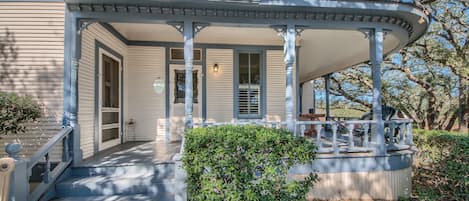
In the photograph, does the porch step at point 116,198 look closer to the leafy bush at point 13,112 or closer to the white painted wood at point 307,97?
the leafy bush at point 13,112

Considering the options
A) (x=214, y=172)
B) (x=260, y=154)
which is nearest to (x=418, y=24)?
(x=260, y=154)

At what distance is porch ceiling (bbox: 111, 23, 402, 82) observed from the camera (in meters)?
6.06

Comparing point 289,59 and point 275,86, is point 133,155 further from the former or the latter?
point 275,86

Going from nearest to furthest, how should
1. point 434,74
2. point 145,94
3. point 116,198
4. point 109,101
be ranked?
point 116,198, point 109,101, point 145,94, point 434,74

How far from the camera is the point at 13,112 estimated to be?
12.2 feet

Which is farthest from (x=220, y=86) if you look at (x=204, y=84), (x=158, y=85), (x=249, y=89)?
(x=158, y=85)

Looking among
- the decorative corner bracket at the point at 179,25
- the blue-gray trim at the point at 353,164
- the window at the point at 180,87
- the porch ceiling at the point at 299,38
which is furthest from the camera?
the window at the point at 180,87

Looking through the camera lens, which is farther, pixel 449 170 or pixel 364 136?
pixel 364 136

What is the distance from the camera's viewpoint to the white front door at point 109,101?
5.59 meters

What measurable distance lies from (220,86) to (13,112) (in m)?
4.30

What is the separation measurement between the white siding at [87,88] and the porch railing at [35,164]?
0.50 metres

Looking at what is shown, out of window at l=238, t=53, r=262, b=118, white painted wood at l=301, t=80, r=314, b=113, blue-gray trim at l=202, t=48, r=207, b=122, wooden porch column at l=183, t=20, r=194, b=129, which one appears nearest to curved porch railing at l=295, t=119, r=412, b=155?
wooden porch column at l=183, t=20, r=194, b=129

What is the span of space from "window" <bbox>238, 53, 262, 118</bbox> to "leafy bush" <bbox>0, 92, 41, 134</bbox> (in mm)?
4401

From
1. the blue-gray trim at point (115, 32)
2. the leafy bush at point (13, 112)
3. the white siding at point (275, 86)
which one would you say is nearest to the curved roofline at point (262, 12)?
the blue-gray trim at point (115, 32)
